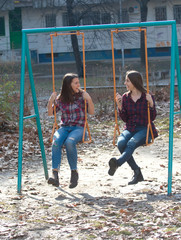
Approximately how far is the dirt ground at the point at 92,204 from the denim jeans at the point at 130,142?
1.31 ft

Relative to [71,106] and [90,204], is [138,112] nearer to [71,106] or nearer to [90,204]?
[71,106]

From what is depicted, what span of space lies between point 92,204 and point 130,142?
0.84 metres

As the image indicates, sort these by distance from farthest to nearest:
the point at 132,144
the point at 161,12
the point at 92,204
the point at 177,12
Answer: the point at 161,12, the point at 177,12, the point at 132,144, the point at 92,204

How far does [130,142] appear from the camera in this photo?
506 centimetres

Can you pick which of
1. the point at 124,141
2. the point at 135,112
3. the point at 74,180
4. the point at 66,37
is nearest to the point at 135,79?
the point at 135,112

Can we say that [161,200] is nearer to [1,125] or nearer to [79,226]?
[79,226]

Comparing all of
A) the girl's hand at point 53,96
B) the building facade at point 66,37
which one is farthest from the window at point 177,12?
the girl's hand at point 53,96

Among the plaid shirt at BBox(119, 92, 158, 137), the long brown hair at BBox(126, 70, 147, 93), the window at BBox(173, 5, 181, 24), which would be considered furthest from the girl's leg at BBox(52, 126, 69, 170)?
the window at BBox(173, 5, 181, 24)

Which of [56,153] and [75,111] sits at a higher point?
[75,111]

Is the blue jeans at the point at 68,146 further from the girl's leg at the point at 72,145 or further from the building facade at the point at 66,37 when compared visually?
the building facade at the point at 66,37

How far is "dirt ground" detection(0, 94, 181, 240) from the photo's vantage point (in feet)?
12.6

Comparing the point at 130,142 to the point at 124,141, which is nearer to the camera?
the point at 130,142

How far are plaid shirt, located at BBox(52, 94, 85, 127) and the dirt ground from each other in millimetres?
784

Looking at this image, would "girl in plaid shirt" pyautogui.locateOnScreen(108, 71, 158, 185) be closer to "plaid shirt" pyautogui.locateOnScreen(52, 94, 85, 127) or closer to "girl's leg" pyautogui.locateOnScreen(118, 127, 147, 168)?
"girl's leg" pyautogui.locateOnScreen(118, 127, 147, 168)
